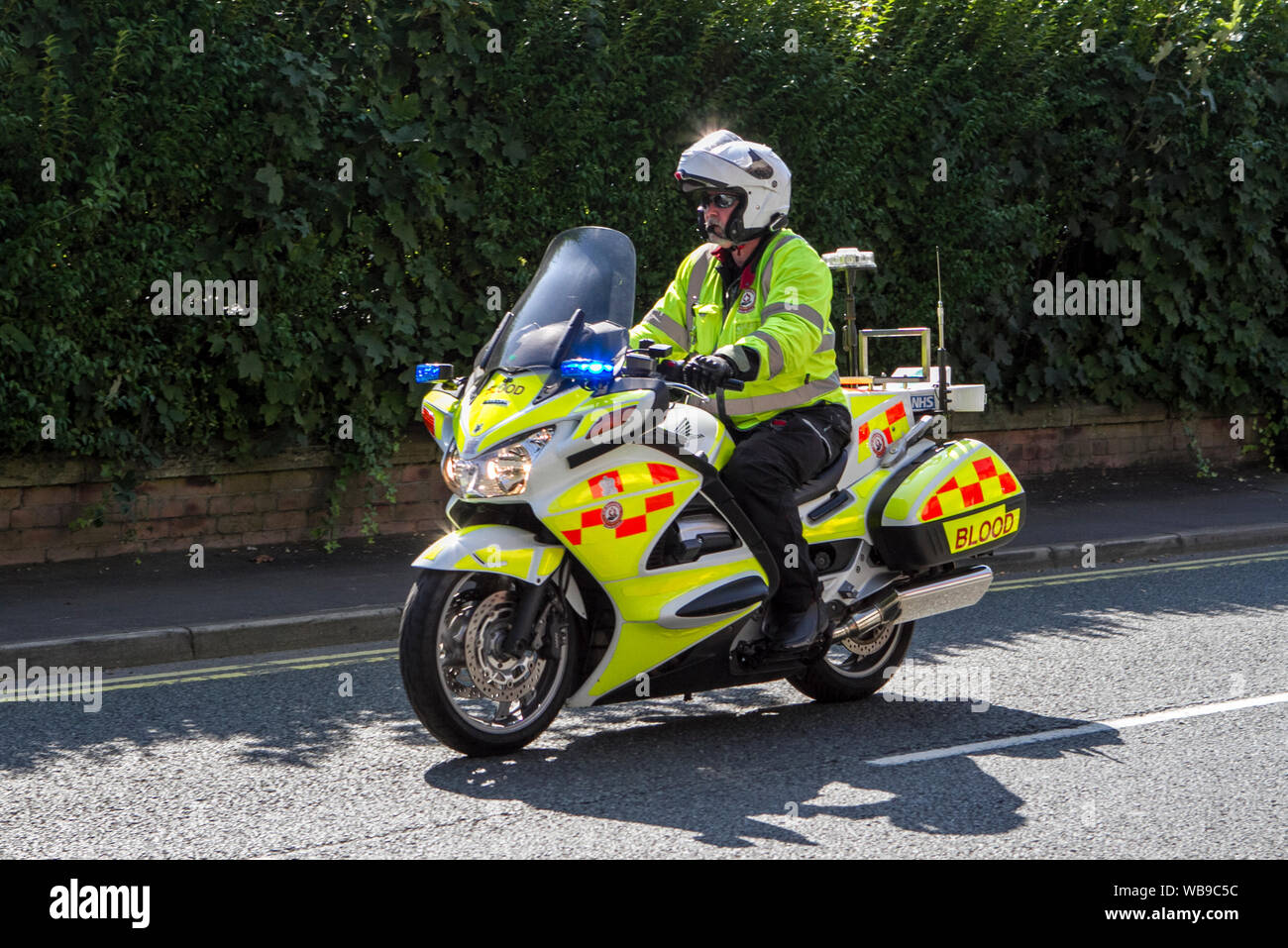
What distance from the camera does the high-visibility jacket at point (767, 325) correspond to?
5547 millimetres

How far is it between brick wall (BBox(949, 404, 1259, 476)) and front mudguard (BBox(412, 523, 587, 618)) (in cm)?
767

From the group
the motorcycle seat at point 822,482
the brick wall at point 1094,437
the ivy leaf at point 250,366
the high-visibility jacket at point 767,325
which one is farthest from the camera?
the brick wall at point 1094,437

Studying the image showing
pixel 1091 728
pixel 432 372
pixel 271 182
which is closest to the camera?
pixel 432 372

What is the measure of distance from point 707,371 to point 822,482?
0.95 m

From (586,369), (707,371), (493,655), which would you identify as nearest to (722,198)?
(707,371)

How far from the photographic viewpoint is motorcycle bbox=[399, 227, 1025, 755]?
202 inches

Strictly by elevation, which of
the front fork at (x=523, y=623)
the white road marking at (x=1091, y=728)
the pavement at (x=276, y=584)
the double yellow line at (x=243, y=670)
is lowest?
the white road marking at (x=1091, y=728)

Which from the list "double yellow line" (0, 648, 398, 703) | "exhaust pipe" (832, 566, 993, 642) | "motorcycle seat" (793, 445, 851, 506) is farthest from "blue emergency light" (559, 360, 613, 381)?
"double yellow line" (0, 648, 398, 703)

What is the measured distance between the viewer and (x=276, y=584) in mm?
8523

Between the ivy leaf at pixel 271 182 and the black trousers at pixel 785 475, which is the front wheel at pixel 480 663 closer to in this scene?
the black trousers at pixel 785 475

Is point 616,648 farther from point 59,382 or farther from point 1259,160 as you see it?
point 1259,160

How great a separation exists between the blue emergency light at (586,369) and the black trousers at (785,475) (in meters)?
0.68

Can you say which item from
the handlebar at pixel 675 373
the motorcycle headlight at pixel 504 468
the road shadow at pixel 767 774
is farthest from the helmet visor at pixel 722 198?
the road shadow at pixel 767 774

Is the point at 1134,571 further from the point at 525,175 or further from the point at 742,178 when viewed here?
the point at 742,178
